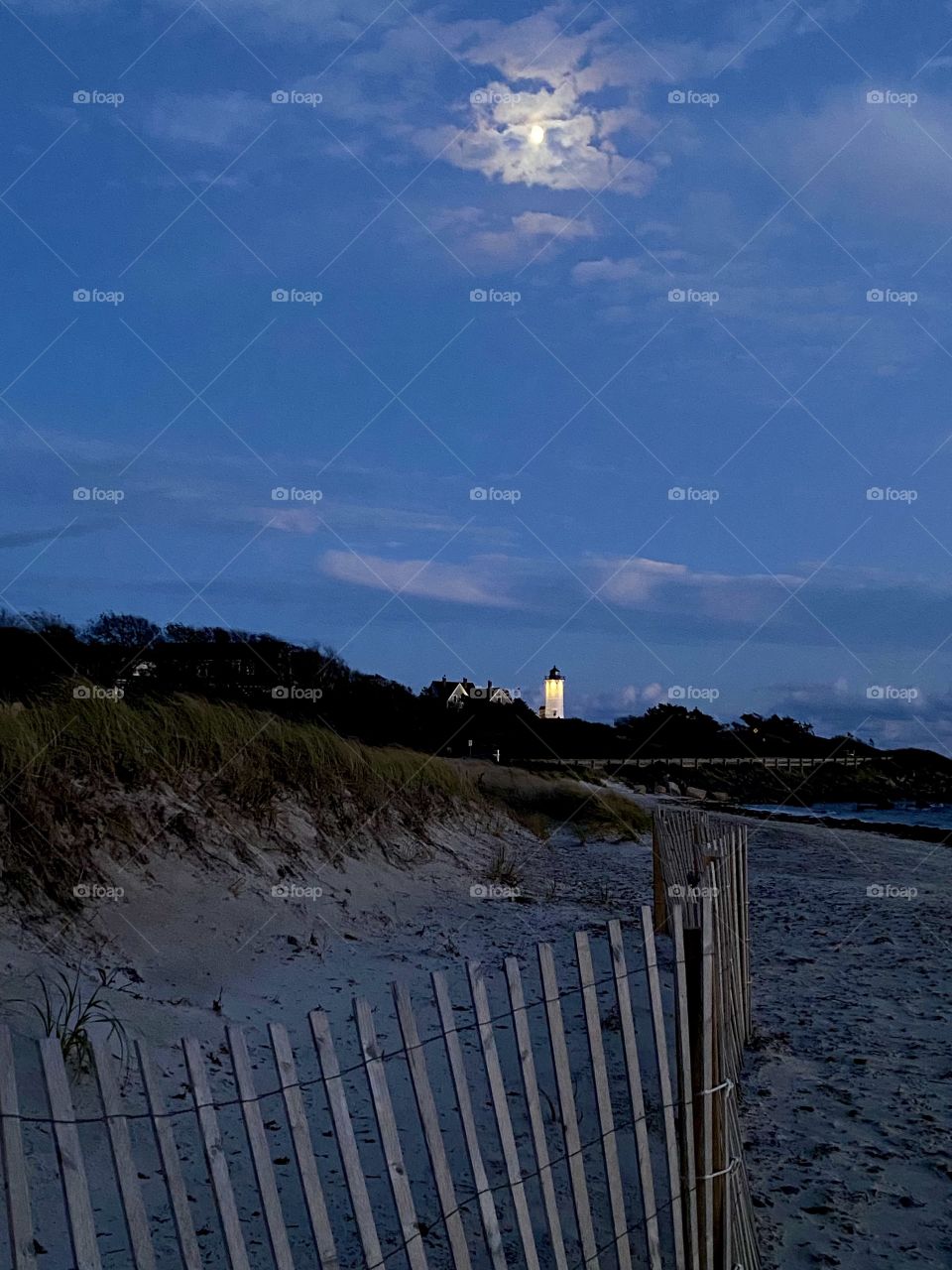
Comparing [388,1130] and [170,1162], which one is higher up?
[170,1162]

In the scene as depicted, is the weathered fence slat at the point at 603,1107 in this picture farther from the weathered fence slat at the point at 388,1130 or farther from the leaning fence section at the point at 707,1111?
the weathered fence slat at the point at 388,1130

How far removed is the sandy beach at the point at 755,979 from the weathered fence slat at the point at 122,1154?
2.96 meters

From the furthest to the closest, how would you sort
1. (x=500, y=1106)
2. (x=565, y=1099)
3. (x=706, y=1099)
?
1. (x=706, y=1099)
2. (x=565, y=1099)
3. (x=500, y=1106)

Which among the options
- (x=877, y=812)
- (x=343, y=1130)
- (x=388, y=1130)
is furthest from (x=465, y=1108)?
(x=877, y=812)

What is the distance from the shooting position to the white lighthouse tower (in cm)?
5831

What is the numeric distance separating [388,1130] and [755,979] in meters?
6.74

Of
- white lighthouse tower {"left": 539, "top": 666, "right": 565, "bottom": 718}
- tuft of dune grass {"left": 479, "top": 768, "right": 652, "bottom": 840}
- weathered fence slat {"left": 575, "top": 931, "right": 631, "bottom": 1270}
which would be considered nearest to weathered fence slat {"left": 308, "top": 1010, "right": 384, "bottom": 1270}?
weathered fence slat {"left": 575, "top": 931, "right": 631, "bottom": 1270}

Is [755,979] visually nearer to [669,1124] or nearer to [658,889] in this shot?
[658,889]

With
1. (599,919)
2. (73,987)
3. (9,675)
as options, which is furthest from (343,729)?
(73,987)

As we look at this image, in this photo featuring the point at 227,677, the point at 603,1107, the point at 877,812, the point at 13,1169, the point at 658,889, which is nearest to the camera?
the point at 13,1169

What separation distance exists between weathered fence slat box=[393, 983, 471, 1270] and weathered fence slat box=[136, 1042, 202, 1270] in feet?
1.97

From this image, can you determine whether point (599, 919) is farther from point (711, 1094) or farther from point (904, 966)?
point (711, 1094)

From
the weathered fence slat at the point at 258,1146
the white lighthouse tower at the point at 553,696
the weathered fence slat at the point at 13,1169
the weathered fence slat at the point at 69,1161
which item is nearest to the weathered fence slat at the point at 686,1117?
the weathered fence slat at the point at 258,1146

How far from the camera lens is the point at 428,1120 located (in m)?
2.81
